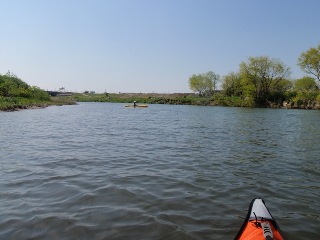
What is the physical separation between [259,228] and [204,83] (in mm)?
118707

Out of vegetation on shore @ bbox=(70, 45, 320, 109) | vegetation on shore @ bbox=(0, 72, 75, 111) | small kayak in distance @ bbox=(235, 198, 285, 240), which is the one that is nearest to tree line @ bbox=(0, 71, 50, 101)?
vegetation on shore @ bbox=(0, 72, 75, 111)

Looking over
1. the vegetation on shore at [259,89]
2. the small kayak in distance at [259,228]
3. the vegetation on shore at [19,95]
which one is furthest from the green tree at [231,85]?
the small kayak in distance at [259,228]

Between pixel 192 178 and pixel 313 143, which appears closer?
pixel 192 178

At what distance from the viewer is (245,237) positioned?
470 centimetres

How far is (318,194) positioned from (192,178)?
388 centimetres

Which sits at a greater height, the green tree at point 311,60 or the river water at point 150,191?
the green tree at point 311,60

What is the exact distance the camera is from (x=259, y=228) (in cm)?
490

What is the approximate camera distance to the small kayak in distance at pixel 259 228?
4.64 metres

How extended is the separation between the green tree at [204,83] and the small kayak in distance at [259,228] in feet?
387

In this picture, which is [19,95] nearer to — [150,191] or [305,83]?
[150,191]

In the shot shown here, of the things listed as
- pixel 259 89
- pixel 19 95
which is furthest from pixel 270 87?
pixel 19 95

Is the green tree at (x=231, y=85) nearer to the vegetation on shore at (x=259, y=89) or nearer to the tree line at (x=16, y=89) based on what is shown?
the vegetation on shore at (x=259, y=89)

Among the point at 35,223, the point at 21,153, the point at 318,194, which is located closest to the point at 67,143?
the point at 21,153

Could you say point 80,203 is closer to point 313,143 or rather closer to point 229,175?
point 229,175
